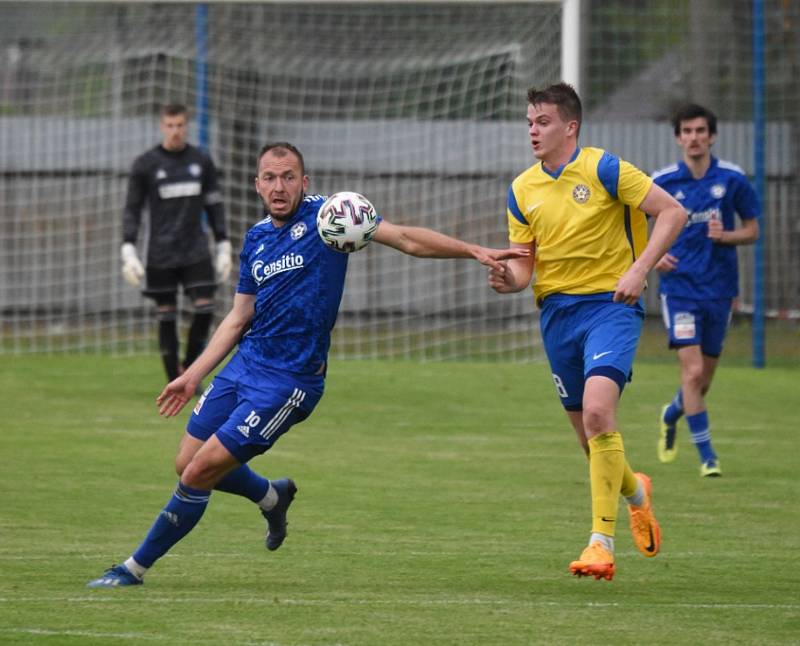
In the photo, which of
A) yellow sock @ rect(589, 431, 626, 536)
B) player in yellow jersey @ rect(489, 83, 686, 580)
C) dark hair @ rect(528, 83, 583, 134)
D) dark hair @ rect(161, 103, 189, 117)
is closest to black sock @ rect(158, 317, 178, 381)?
dark hair @ rect(161, 103, 189, 117)

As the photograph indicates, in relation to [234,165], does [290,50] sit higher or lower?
higher

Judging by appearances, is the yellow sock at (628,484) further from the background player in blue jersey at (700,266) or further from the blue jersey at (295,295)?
the background player in blue jersey at (700,266)

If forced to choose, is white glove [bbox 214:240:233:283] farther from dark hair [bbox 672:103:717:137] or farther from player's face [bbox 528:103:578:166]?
player's face [bbox 528:103:578:166]

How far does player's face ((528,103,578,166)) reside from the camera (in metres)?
7.49

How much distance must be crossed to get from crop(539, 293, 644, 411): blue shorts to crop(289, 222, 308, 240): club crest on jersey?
1276 millimetres

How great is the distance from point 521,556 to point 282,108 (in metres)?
11.4

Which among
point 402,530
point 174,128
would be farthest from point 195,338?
point 402,530

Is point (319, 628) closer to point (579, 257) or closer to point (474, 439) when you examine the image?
point (579, 257)

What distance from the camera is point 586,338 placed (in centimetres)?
739

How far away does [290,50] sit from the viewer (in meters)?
19.3

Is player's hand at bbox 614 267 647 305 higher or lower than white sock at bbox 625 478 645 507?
higher

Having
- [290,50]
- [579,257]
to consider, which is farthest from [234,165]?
[579,257]

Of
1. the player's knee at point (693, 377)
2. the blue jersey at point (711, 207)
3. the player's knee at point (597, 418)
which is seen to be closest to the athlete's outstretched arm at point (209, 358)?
the player's knee at point (597, 418)

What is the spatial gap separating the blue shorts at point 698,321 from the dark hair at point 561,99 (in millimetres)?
3419
